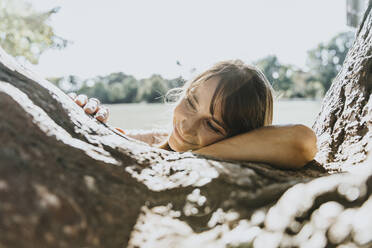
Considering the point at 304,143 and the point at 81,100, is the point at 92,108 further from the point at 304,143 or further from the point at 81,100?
the point at 304,143

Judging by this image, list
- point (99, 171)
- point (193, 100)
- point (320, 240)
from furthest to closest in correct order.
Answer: point (193, 100), point (99, 171), point (320, 240)

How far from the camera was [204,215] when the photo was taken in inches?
58.6

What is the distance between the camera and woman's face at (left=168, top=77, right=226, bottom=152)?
2600 millimetres

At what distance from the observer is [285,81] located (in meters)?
72.0

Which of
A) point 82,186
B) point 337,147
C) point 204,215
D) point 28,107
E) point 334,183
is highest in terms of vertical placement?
point 28,107

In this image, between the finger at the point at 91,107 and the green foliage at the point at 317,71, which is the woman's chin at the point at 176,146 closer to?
the finger at the point at 91,107

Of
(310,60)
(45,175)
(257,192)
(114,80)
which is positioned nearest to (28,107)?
(45,175)

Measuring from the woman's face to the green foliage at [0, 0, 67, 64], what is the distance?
26751mm

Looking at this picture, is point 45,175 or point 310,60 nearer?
point 45,175

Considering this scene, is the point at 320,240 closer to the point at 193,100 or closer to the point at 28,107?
the point at 28,107

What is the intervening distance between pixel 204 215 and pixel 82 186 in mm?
614

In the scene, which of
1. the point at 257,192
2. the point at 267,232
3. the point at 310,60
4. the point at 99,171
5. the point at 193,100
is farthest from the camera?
the point at 310,60

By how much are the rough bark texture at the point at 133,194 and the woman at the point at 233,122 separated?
0.31 meters

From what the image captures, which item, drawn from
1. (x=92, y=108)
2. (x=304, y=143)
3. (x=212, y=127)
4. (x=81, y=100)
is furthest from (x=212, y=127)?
(x=81, y=100)
